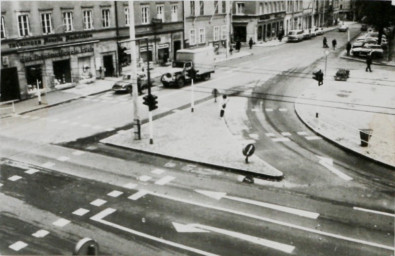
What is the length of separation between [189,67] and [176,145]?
16361mm

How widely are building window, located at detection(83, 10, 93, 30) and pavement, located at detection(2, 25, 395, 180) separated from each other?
5.47 m

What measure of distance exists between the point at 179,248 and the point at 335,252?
14.2 feet

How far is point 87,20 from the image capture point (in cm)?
3784

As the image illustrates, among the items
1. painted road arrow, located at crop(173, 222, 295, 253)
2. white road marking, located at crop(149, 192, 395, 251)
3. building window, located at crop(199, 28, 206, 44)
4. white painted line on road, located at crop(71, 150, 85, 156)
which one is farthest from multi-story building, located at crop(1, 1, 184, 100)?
painted road arrow, located at crop(173, 222, 295, 253)

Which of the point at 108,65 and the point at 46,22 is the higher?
the point at 46,22

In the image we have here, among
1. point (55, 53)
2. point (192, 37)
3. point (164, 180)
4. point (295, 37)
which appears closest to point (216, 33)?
point (192, 37)

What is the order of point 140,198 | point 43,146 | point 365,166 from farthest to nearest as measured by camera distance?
point 43,146, point 365,166, point 140,198

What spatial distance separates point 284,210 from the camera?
15.5 m

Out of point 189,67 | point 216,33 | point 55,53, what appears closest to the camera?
point 55,53

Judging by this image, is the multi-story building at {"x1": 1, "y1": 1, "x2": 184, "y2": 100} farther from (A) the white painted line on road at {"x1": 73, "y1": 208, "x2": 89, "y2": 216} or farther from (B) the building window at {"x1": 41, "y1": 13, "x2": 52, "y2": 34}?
(A) the white painted line on road at {"x1": 73, "y1": 208, "x2": 89, "y2": 216}

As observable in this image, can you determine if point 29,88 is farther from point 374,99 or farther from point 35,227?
point 374,99

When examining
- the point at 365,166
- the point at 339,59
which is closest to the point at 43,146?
the point at 365,166

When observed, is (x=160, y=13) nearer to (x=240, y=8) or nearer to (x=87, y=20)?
(x=87, y=20)

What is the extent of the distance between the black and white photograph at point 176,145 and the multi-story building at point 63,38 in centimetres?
11
